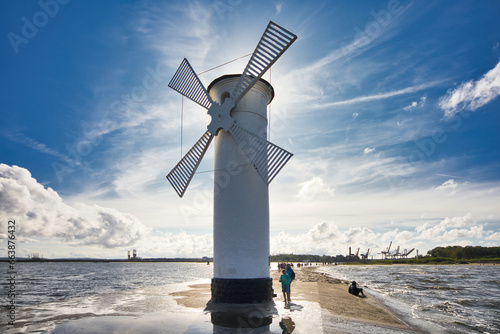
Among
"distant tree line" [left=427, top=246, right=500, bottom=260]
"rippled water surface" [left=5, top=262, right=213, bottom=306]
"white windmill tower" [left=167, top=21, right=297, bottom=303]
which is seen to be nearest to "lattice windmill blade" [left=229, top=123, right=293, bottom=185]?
"white windmill tower" [left=167, top=21, right=297, bottom=303]

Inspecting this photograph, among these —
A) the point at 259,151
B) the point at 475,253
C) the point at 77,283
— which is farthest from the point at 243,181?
the point at 475,253

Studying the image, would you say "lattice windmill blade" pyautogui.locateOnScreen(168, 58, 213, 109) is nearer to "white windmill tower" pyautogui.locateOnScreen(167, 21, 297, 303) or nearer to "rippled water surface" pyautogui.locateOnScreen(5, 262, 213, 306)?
"white windmill tower" pyautogui.locateOnScreen(167, 21, 297, 303)

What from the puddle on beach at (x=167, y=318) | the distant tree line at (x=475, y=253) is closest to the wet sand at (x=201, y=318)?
the puddle on beach at (x=167, y=318)

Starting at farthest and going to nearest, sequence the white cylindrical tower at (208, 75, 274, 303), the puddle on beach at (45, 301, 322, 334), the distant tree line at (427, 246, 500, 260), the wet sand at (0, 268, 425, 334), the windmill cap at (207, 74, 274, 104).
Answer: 1. the distant tree line at (427, 246, 500, 260)
2. the windmill cap at (207, 74, 274, 104)
3. the white cylindrical tower at (208, 75, 274, 303)
4. the wet sand at (0, 268, 425, 334)
5. the puddle on beach at (45, 301, 322, 334)

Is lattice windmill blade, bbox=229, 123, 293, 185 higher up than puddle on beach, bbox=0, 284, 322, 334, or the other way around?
lattice windmill blade, bbox=229, 123, 293, 185

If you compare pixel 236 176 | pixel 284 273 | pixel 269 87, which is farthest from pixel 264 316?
pixel 269 87

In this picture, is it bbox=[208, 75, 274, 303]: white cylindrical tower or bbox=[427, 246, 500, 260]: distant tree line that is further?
bbox=[427, 246, 500, 260]: distant tree line

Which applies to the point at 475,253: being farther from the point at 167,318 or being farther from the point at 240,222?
the point at 167,318

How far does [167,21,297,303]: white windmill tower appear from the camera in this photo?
34.0 feet

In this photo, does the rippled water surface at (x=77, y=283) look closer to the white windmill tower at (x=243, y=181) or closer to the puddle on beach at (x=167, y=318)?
the puddle on beach at (x=167, y=318)

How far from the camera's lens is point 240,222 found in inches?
413

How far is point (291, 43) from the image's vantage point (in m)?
10.6

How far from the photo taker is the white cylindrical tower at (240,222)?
10.3m

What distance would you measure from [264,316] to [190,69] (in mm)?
10615
